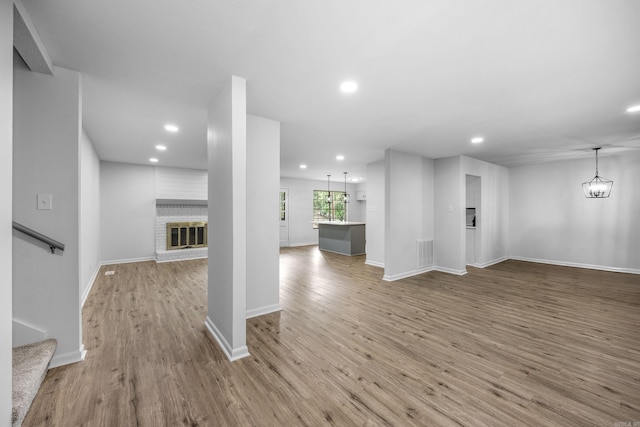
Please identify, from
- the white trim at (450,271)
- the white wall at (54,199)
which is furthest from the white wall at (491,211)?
the white wall at (54,199)

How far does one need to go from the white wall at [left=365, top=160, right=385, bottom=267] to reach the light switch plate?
5.52 m

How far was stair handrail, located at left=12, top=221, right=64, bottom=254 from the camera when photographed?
1.99m

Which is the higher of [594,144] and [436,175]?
[594,144]

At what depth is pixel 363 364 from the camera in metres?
2.25

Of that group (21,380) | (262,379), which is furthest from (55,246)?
(262,379)

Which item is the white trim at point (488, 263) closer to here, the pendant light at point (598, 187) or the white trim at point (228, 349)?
the pendant light at point (598, 187)

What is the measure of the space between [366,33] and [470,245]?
19.9 feet

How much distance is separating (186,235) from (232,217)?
5.53 m

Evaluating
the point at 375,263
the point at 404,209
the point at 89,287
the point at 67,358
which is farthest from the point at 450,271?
the point at 89,287

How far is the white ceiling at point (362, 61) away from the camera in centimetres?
159

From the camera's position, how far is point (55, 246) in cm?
212

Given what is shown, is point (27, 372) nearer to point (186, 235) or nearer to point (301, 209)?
point (186, 235)

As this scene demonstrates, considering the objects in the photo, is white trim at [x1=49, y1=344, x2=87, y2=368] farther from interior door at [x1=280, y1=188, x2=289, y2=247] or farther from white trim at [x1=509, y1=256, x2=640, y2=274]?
white trim at [x1=509, y1=256, x2=640, y2=274]

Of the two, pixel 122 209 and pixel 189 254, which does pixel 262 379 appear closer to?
pixel 189 254
